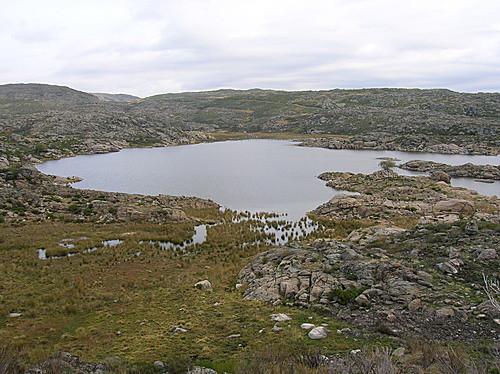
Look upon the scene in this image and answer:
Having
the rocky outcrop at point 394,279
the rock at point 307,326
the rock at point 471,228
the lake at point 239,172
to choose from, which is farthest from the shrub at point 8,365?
the lake at point 239,172

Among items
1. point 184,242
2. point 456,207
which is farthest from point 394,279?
point 456,207

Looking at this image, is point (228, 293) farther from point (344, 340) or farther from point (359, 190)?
point (359, 190)

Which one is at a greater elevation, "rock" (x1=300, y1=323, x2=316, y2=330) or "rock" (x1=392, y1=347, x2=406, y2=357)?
"rock" (x1=392, y1=347, x2=406, y2=357)

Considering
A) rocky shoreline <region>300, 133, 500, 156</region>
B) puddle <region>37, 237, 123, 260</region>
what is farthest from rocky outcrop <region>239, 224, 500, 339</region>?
rocky shoreline <region>300, 133, 500, 156</region>

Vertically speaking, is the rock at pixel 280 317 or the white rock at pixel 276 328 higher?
the white rock at pixel 276 328

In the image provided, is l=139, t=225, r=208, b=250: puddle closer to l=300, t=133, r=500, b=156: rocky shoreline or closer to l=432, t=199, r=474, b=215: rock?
l=432, t=199, r=474, b=215: rock

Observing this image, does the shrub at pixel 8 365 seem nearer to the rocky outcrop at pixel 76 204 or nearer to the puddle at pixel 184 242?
the puddle at pixel 184 242
